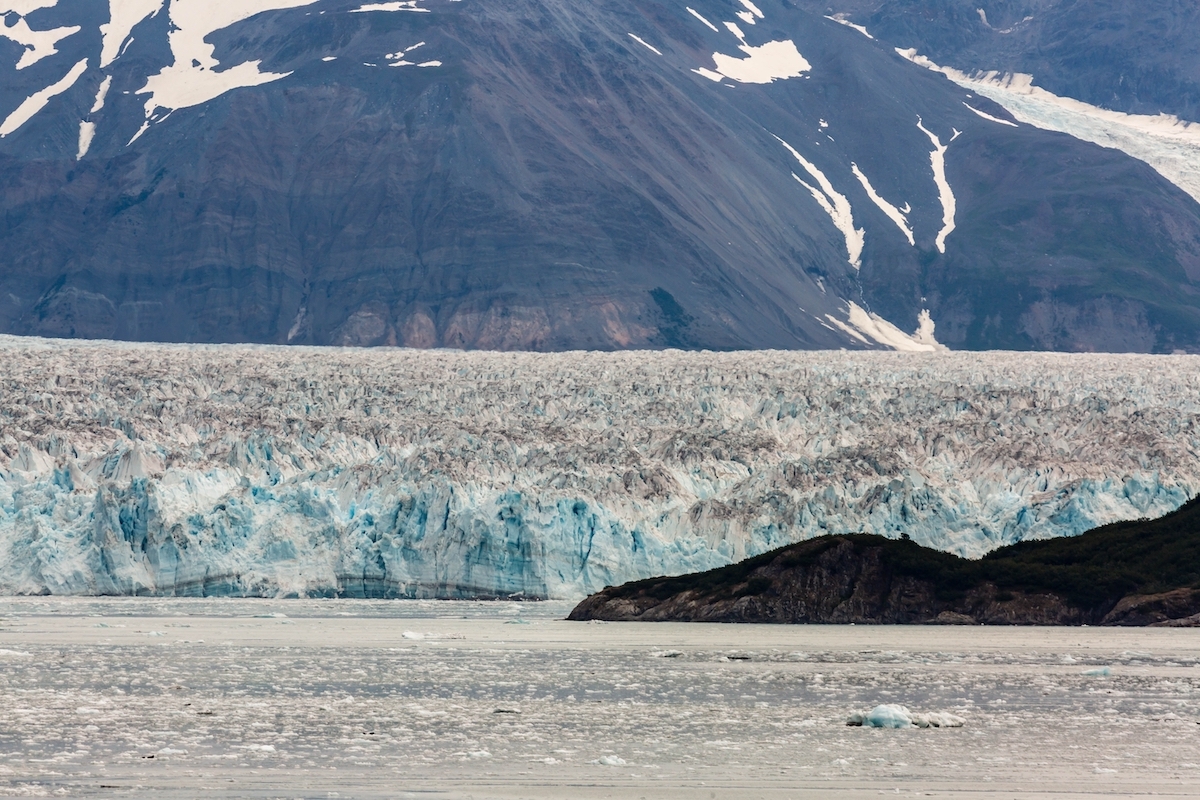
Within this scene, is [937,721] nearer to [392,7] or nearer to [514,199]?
[514,199]

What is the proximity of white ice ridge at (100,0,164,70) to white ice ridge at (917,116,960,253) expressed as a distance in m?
73.0

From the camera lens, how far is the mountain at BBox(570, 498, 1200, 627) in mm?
32219

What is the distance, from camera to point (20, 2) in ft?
510

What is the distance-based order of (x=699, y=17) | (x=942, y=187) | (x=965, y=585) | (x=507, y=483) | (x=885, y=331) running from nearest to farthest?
(x=965, y=585) → (x=507, y=483) → (x=885, y=331) → (x=942, y=187) → (x=699, y=17)

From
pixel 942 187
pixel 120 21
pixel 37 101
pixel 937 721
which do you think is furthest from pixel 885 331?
pixel 937 721

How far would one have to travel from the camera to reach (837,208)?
150750 millimetres

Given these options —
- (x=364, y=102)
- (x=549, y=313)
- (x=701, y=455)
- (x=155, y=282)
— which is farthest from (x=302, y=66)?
(x=701, y=455)

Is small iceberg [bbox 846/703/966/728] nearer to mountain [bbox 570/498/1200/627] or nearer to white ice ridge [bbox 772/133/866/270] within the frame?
mountain [bbox 570/498/1200/627]

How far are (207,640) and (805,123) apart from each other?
459 ft

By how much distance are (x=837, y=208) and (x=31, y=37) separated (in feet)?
241

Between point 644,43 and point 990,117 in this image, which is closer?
point 644,43

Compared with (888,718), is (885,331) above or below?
above

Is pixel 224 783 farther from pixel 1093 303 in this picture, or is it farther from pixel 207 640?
pixel 1093 303

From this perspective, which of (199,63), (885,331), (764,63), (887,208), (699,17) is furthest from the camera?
(699,17)
